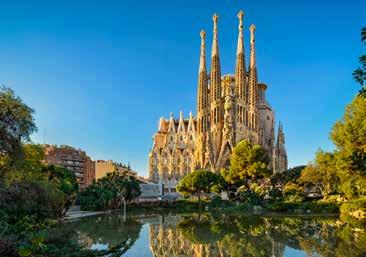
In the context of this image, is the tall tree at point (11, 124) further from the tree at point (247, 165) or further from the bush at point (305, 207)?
the tree at point (247, 165)

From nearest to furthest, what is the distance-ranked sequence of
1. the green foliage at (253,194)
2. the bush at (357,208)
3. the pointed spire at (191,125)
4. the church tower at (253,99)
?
1. the bush at (357,208)
2. the green foliage at (253,194)
3. the church tower at (253,99)
4. the pointed spire at (191,125)

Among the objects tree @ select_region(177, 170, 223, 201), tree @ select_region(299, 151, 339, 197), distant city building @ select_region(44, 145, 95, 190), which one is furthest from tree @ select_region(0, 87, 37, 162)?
distant city building @ select_region(44, 145, 95, 190)

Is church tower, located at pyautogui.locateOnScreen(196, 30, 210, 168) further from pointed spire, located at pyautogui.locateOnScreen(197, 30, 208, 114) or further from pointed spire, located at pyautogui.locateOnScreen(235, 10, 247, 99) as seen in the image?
pointed spire, located at pyautogui.locateOnScreen(235, 10, 247, 99)

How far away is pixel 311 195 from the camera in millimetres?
49188

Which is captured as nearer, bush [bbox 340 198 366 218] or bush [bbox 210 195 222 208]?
bush [bbox 340 198 366 218]

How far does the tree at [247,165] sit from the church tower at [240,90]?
1364cm

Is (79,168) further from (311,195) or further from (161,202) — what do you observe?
(311,195)

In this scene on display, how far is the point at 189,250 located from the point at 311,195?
37377 millimetres

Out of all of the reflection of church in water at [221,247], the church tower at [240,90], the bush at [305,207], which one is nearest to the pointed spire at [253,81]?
the church tower at [240,90]

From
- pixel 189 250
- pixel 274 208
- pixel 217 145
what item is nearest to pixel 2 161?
pixel 189 250

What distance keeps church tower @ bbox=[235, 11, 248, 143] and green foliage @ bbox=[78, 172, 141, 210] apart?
78.2 feet

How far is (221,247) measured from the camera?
51.7 feet

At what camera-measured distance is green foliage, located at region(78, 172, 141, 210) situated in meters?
47.8

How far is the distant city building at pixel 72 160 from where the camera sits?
86.8m
